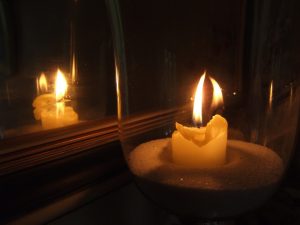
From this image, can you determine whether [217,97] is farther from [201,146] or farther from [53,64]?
[53,64]

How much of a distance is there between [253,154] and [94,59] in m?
0.23

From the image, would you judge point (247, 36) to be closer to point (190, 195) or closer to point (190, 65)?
point (190, 65)

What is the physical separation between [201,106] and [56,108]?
0.16m

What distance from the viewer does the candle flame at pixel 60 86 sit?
14.2 inches

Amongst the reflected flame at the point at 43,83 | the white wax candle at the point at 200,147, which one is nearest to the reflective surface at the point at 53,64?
the reflected flame at the point at 43,83

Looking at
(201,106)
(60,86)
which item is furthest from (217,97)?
(60,86)

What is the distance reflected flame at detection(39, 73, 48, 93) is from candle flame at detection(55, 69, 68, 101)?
0.05 ft

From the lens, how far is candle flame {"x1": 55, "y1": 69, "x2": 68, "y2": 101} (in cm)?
36

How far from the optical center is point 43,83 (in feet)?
1.14

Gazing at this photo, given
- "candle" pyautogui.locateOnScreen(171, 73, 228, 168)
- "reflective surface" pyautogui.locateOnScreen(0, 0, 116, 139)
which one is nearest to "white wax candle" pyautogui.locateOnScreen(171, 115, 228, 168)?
"candle" pyautogui.locateOnScreen(171, 73, 228, 168)

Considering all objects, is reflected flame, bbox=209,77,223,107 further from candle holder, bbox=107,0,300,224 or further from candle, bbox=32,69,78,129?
candle, bbox=32,69,78,129

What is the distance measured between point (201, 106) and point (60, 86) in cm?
16

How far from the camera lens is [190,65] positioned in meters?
0.42

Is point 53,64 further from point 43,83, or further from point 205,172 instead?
point 205,172
